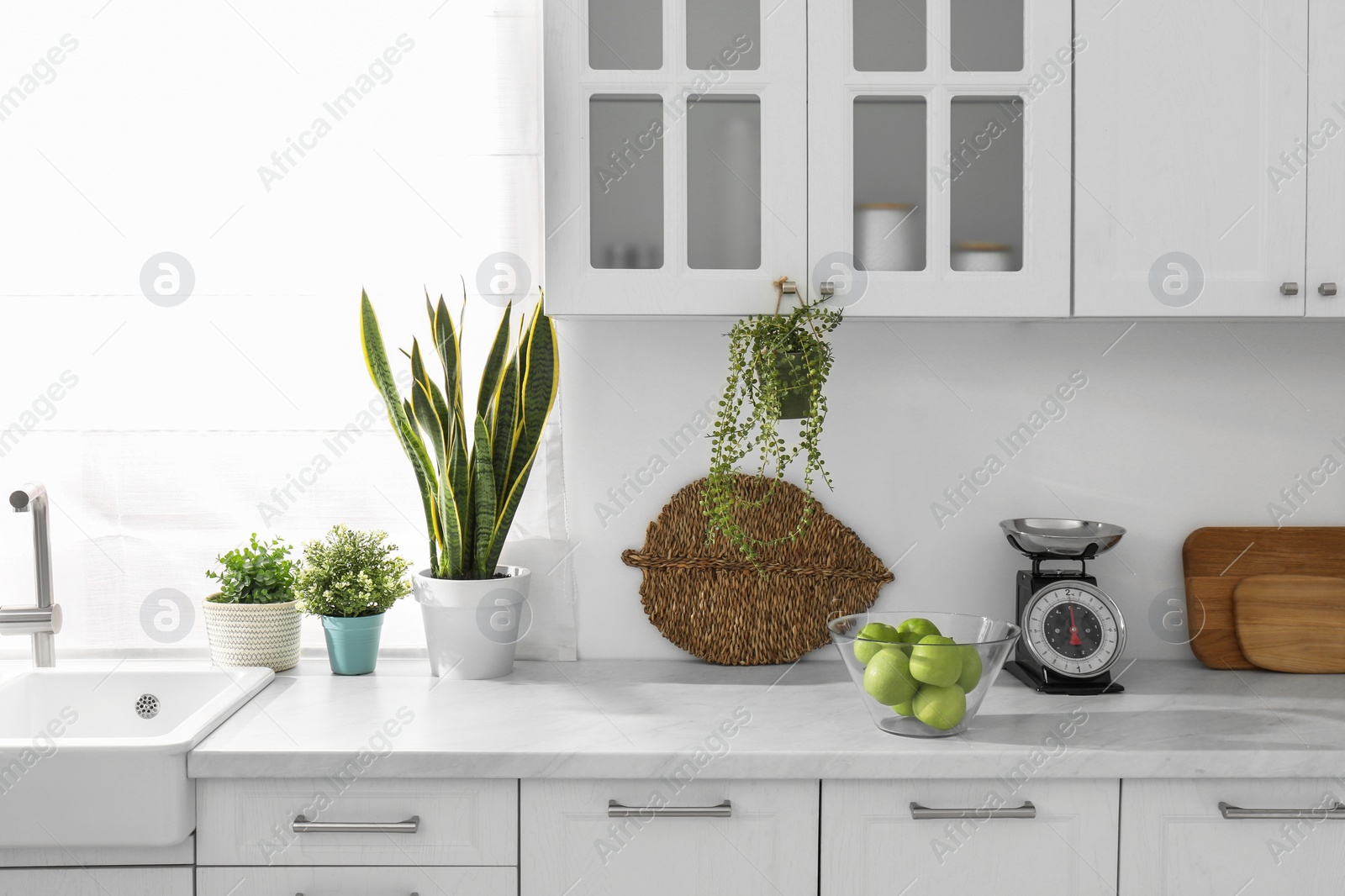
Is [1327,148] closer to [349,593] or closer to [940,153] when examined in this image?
[940,153]

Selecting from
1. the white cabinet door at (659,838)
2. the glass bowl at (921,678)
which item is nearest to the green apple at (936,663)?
the glass bowl at (921,678)

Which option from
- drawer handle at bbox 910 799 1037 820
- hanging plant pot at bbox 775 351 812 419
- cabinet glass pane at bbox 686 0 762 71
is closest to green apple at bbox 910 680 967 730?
drawer handle at bbox 910 799 1037 820

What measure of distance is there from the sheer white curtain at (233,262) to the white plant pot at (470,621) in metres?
0.17

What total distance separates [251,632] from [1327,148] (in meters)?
2.17

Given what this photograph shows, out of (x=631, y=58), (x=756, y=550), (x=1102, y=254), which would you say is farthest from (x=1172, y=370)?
(x=631, y=58)

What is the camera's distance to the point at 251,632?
1.89 m

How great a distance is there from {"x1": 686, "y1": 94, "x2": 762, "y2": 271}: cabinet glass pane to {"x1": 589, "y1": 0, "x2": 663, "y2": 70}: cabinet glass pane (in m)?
0.12

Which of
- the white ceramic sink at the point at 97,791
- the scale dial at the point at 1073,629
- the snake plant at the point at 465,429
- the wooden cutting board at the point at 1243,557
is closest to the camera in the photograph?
the white ceramic sink at the point at 97,791

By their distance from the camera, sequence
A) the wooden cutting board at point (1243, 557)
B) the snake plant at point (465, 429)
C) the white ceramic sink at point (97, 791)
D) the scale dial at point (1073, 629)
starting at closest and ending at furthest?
the white ceramic sink at point (97, 791) → the scale dial at point (1073, 629) → the snake plant at point (465, 429) → the wooden cutting board at point (1243, 557)

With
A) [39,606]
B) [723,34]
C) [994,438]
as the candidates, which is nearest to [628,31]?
[723,34]

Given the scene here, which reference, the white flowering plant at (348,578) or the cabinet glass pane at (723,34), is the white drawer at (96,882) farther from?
the cabinet glass pane at (723,34)

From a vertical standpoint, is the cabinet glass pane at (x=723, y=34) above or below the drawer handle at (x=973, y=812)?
above

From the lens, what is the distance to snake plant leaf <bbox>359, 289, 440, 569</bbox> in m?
1.91

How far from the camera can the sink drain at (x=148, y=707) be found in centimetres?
185
